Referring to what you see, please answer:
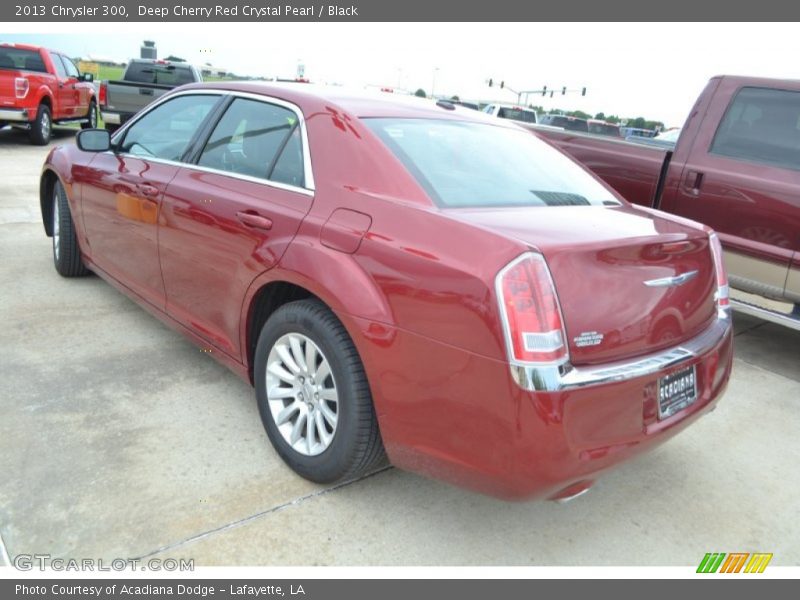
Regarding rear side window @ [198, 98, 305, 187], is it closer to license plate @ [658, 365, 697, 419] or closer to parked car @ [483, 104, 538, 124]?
license plate @ [658, 365, 697, 419]

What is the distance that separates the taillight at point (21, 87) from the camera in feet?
39.8

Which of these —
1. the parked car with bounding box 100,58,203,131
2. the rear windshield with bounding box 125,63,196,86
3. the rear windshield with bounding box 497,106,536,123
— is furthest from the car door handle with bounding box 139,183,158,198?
the rear windshield with bounding box 497,106,536,123

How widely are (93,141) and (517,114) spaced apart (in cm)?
1720

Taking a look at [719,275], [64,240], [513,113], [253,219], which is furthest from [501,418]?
[513,113]

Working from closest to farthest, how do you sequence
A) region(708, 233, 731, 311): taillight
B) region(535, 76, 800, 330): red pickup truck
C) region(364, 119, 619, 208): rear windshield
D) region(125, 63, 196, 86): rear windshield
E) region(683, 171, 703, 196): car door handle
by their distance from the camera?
region(364, 119, 619, 208): rear windshield, region(708, 233, 731, 311): taillight, region(535, 76, 800, 330): red pickup truck, region(683, 171, 703, 196): car door handle, region(125, 63, 196, 86): rear windshield

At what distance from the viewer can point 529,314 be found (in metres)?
2.06

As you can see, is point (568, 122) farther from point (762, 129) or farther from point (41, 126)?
point (762, 129)

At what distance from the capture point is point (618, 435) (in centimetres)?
223

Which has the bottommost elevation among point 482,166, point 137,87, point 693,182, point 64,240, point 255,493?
point 255,493

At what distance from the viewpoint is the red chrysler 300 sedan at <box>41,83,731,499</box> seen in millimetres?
2111

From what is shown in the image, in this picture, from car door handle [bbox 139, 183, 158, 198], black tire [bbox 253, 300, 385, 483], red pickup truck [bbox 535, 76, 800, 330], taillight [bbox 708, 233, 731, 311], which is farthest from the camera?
red pickup truck [bbox 535, 76, 800, 330]

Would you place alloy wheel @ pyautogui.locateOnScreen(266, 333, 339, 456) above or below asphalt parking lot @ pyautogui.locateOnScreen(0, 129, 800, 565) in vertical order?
above

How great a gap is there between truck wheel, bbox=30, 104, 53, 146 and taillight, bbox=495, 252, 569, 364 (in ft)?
44.4

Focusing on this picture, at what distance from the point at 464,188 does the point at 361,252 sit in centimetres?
55
